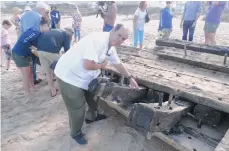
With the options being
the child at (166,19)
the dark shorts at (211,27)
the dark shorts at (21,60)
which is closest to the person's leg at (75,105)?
the dark shorts at (21,60)

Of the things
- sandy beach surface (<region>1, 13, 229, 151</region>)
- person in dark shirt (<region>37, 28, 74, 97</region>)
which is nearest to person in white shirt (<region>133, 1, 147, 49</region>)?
person in dark shirt (<region>37, 28, 74, 97</region>)

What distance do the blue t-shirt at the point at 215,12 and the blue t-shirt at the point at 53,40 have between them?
3.73 meters

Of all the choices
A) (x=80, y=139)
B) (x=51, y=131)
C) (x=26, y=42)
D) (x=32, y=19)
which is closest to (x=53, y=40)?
(x=26, y=42)

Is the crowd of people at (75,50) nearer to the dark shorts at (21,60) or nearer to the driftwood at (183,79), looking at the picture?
the dark shorts at (21,60)

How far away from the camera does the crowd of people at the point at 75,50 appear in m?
2.78

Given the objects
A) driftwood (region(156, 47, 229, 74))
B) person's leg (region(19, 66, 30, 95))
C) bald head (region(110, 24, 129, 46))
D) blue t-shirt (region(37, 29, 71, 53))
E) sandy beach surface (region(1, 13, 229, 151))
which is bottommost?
sandy beach surface (region(1, 13, 229, 151))

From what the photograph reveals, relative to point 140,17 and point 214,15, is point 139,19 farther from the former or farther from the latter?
point 214,15

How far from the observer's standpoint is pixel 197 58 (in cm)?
404

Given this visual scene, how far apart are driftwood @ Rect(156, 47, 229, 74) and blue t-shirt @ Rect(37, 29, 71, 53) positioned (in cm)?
176

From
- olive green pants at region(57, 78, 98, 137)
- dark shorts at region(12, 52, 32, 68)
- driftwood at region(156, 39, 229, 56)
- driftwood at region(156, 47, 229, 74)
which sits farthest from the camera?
dark shorts at region(12, 52, 32, 68)

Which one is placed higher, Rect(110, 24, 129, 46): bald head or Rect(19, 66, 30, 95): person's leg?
Rect(110, 24, 129, 46): bald head

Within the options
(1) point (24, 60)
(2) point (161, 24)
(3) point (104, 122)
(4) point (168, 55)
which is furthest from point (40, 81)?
(2) point (161, 24)

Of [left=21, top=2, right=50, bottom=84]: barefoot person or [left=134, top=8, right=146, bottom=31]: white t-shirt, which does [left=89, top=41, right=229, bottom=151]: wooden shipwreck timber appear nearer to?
[left=21, top=2, right=50, bottom=84]: barefoot person

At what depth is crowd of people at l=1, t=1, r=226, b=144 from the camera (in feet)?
9.11
